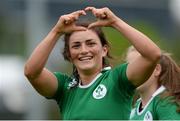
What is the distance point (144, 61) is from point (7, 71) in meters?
23.4

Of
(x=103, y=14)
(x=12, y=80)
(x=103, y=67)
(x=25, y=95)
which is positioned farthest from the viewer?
(x=12, y=80)

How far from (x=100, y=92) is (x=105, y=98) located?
81mm

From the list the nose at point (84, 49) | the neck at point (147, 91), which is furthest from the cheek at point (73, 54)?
the neck at point (147, 91)

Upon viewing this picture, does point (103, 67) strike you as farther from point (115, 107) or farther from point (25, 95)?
point (25, 95)

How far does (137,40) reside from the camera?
9.23 metres

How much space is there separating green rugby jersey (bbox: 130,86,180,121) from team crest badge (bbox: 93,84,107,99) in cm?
88

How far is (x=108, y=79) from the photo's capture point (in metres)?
9.58

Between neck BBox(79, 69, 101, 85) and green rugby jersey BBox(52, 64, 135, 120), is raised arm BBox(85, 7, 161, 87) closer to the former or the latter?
green rugby jersey BBox(52, 64, 135, 120)

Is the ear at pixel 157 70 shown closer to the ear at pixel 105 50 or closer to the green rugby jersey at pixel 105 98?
the ear at pixel 105 50

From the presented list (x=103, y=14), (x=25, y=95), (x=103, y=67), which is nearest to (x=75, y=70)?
(x=103, y=67)

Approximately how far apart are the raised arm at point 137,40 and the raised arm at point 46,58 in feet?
0.49

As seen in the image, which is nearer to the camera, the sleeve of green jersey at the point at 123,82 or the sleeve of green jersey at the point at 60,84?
the sleeve of green jersey at the point at 123,82

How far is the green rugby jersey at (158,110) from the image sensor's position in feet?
33.5

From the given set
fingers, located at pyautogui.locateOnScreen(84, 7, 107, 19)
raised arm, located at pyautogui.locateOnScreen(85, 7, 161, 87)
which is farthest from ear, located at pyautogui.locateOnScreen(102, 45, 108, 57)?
fingers, located at pyautogui.locateOnScreen(84, 7, 107, 19)
